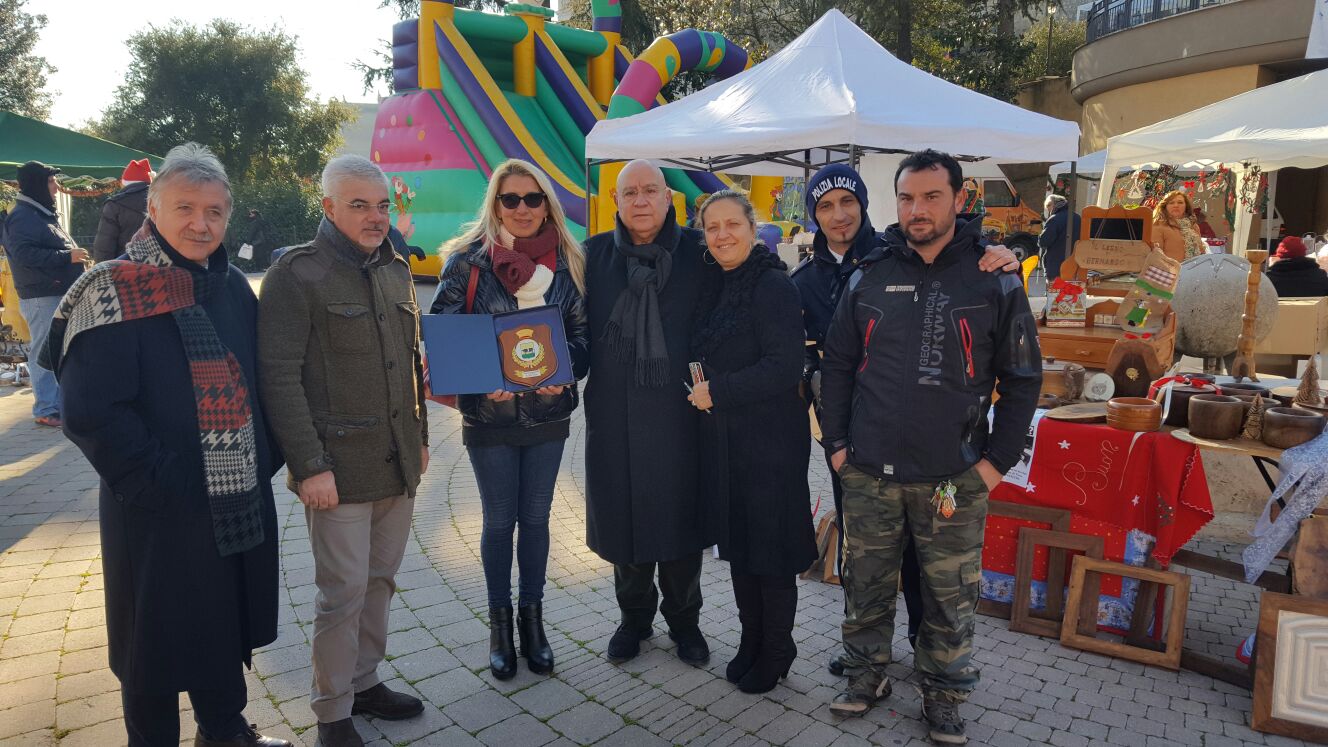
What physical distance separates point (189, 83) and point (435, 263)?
21.8 meters

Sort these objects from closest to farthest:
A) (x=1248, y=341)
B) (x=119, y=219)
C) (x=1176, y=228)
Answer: (x=1248, y=341), (x=1176, y=228), (x=119, y=219)

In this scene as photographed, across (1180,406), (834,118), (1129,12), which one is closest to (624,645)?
(1180,406)

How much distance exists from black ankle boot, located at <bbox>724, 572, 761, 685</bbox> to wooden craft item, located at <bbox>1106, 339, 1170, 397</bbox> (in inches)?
80.3

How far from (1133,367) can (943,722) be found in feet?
6.42

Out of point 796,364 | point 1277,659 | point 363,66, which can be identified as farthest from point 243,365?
point 363,66

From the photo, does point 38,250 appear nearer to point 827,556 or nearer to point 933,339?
point 827,556

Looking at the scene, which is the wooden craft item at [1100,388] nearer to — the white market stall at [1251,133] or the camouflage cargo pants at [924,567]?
the camouflage cargo pants at [924,567]

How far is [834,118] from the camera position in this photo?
570 centimetres

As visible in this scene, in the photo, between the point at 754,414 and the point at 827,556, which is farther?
the point at 827,556

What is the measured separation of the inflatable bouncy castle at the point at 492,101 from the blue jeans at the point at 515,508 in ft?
38.5

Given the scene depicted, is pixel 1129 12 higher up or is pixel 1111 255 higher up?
pixel 1129 12

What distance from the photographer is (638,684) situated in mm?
3189

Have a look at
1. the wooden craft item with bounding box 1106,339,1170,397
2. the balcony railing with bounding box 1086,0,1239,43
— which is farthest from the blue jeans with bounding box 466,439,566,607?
the balcony railing with bounding box 1086,0,1239,43

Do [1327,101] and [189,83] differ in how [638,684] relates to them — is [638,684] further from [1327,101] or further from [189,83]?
[189,83]
